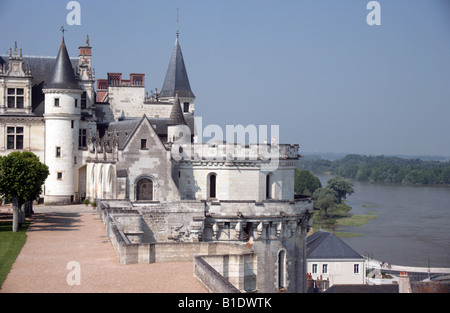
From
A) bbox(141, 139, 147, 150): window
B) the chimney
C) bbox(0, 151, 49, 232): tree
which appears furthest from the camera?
the chimney

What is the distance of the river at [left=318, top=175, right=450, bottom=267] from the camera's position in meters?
73.8

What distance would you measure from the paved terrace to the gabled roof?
31061 mm

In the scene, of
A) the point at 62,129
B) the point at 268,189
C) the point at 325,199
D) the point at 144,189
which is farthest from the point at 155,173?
the point at 325,199

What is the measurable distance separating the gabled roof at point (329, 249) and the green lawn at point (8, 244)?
1185 inches

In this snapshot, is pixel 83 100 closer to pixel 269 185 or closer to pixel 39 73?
pixel 39 73

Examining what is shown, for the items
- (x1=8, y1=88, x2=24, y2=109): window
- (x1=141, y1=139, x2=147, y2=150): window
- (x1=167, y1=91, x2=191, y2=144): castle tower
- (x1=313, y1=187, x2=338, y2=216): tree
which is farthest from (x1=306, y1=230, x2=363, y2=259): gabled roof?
(x1=313, y1=187, x2=338, y2=216): tree

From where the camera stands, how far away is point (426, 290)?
45469mm

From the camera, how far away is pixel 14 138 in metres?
47.1

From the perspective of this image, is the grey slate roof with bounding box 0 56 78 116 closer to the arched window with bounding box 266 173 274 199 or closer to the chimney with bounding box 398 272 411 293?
the arched window with bounding box 266 173 274 199

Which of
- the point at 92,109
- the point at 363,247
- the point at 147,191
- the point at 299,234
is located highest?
the point at 92,109

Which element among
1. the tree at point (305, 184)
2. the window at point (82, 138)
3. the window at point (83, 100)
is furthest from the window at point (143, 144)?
the tree at point (305, 184)
